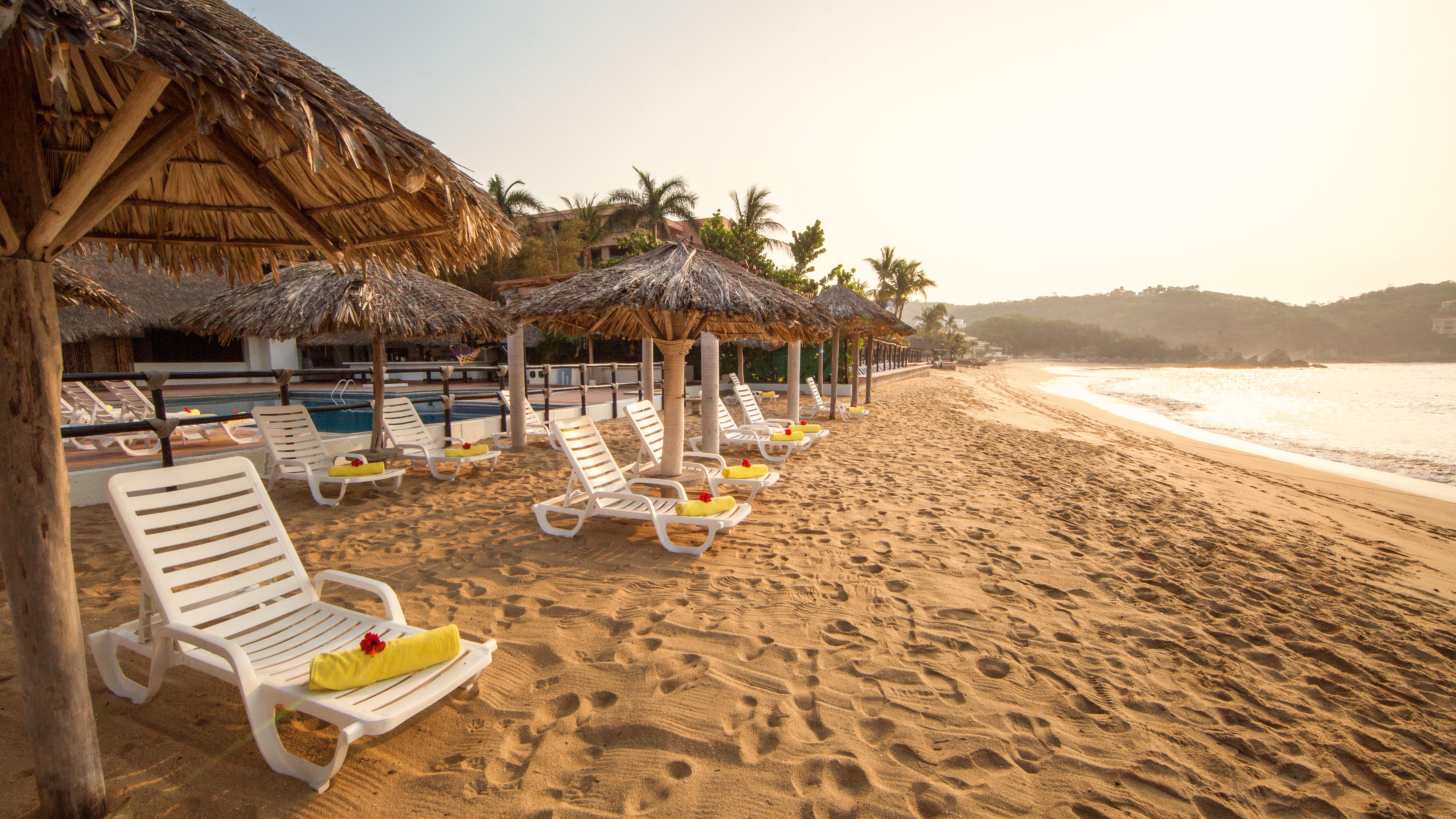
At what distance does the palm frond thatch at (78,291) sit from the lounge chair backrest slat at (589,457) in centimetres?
422

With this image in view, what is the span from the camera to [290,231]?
3.54 metres

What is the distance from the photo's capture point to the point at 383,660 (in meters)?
2.10

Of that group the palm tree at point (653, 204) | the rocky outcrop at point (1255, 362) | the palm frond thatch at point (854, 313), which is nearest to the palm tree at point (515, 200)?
the palm tree at point (653, 204)

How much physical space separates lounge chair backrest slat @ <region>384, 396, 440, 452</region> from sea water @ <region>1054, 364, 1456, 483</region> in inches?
588

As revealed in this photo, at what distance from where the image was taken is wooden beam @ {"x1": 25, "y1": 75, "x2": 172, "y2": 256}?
1.61 m

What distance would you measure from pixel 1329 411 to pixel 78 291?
32049mm

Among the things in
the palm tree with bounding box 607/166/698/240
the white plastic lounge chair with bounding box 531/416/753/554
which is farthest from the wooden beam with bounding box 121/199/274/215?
the palm tree with bounding box 607/166/698/240

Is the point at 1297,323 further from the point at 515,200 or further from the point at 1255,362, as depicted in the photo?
the point at 515,200

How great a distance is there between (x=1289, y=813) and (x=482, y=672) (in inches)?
119

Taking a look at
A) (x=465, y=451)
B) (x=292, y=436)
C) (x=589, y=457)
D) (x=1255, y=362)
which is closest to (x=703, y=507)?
(x=589, y=457)

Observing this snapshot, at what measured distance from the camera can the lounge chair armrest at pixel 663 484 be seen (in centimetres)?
465

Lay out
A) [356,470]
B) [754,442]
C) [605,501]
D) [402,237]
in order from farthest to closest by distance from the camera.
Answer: [754,442]
[356,470]
[605,501]
[402,237]

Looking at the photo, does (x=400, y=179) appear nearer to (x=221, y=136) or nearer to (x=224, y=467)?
(x=221, y=136)

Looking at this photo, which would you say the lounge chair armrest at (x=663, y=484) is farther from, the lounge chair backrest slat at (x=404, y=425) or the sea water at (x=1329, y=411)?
the sea water at (x=1329, y=411)
